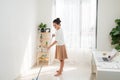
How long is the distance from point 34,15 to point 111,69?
3.00m

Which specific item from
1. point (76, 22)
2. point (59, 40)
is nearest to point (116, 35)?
point (76, 22)

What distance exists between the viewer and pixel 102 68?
279 cm

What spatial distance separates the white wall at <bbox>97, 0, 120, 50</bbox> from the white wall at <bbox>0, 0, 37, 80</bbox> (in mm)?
1960

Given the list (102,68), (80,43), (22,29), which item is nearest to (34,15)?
(22,29)

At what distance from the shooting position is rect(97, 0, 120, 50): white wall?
16.8 ft

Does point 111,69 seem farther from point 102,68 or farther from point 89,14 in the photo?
point 89,14

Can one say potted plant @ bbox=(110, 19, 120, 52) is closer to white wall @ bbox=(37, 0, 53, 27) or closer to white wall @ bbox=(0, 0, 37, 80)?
white wall @ bbox=(37, 0, 53, 27)

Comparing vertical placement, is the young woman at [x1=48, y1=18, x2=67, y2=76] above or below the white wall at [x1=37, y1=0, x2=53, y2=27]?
below

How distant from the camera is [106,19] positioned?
204 inches

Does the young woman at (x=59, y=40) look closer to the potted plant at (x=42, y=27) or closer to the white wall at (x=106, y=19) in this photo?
the potted plant at (x=42, y=27)

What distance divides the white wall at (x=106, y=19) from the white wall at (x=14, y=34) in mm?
1960

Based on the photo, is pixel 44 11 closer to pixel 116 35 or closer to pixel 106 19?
pixel 106 19

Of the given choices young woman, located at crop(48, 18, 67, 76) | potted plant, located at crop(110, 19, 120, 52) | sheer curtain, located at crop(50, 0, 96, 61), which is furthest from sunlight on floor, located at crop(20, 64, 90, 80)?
potted plant, located at crop(110, 19, 120, 52)

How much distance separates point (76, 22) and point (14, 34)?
2.21m
